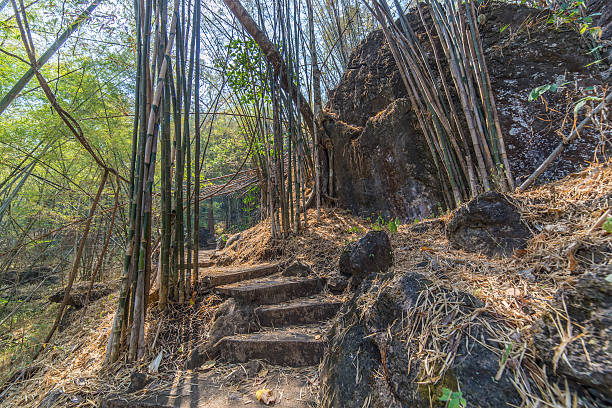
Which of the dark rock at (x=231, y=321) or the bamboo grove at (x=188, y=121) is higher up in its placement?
the bamboo grove at (x=188, y=121)

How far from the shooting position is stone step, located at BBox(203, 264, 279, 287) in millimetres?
1951

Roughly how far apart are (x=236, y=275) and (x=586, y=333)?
1981 mm

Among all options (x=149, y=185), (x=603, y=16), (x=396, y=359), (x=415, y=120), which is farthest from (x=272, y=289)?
(x=603, y=16)

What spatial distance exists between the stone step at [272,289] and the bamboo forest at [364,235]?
16mm

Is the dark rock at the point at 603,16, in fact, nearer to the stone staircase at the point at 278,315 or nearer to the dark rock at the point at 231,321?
the stone staircase at the point at 278,315

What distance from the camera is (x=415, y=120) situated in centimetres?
270

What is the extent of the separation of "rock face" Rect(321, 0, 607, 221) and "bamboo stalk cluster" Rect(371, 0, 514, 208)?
33cm

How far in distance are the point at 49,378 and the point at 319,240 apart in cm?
201

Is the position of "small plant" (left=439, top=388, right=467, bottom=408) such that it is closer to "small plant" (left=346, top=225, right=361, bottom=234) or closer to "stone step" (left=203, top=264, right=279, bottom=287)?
"stone step" (left=203, top=264, right=279, bottom=287)

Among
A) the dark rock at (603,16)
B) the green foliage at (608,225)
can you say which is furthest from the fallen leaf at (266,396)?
the dark rock at (603,16)

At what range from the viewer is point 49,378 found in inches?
57.2

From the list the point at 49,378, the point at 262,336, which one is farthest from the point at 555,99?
the point at 49,378

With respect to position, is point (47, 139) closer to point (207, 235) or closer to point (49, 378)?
point (49, 378)

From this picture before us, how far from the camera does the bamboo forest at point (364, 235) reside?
0.73 meters
